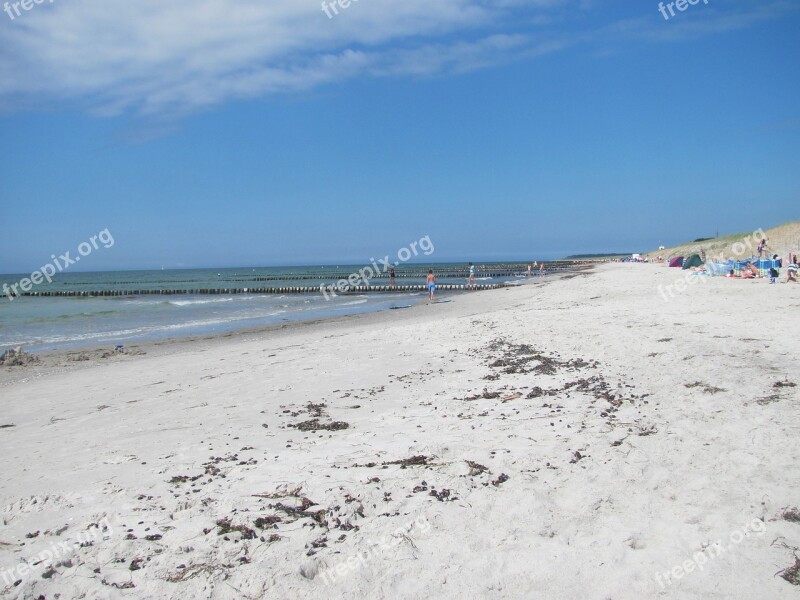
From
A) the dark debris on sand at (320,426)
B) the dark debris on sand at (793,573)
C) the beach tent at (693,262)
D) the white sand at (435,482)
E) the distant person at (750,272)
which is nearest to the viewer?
→ the dark debris on sand at (793,573)

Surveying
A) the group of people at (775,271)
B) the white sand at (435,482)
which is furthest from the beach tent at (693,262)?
the white sand at (435,482)

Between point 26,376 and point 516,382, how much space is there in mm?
11320

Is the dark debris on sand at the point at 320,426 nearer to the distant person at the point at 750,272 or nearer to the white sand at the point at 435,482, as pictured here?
the white sand at the point at 435,482

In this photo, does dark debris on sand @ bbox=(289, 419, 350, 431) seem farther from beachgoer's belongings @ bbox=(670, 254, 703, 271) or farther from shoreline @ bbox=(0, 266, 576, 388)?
beachgoer's belongings @ bbox=(670, 254, 703, 271)

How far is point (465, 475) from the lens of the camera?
458cm

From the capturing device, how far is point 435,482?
449 centimetres

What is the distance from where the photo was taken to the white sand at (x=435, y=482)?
3297 millimetres

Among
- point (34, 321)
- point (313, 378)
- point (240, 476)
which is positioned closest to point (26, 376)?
point (313, 378)

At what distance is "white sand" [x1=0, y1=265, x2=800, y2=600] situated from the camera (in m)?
3.30

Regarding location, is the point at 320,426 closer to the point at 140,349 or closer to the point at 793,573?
the point at 793,573

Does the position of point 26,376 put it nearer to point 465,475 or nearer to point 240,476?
point 240,476

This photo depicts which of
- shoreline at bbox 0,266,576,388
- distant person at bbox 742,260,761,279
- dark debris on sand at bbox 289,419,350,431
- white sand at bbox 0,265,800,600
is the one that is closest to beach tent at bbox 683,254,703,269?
distant person at bbox 742,260,761,279

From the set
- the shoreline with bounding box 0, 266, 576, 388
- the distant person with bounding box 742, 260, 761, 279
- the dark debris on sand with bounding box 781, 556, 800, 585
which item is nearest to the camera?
the dark debris on sand with bounding box 781, 556, 800, 585

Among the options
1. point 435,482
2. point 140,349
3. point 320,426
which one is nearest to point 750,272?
point 320,426
